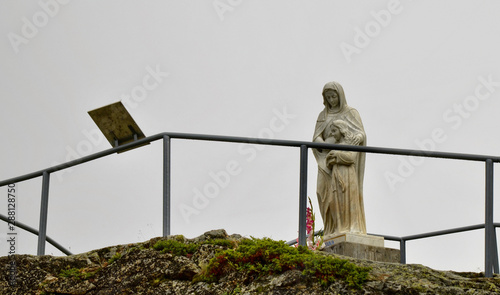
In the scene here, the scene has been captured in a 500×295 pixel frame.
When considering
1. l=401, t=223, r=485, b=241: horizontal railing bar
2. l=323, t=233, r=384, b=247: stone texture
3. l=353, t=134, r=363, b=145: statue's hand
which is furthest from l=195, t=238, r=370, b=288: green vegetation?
l=353, t=134, r=363, b=145: statue's hand

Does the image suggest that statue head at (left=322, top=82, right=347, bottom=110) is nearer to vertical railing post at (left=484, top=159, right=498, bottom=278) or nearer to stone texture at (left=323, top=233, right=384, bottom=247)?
stone texture at (left=323, top=233, right=384, bottom=247)


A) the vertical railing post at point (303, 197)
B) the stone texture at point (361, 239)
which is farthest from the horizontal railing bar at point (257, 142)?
the stone texture at point (361, 239)

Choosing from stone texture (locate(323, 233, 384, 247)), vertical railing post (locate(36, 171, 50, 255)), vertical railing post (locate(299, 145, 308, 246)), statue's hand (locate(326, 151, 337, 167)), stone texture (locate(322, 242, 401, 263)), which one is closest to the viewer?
vertical railing post (locate(299, 145, 308, 246))

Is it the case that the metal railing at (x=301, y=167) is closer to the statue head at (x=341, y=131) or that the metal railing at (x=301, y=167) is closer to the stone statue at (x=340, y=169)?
the stone statue at (x=340, y=169)

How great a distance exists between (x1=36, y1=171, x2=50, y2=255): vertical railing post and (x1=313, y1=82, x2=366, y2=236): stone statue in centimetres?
418

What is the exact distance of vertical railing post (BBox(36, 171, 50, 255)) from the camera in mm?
10125

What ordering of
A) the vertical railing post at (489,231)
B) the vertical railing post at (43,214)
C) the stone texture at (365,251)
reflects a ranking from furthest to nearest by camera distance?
the stone texture at (365,251), the vertical railing post at (43,214), the vertical railing post at (489,231)

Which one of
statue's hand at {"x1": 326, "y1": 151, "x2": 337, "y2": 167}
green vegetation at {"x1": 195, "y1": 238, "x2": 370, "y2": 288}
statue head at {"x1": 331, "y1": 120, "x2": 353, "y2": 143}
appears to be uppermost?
statue head at {"x1": 331, "y1": 120, "x2": 353, "y2": 143}

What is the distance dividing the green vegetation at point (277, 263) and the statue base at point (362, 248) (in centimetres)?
290

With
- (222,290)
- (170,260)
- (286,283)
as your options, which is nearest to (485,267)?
(286,283)

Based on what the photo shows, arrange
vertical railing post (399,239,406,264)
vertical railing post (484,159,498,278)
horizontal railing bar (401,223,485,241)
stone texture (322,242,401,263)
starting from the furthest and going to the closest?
vertical railing post (399,239,406,264) < stone texture (322,242,401,263) < horizontal railing bar (401,223,485,241) < vertical railing post (484,159,498,278)

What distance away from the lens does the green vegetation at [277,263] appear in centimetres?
844

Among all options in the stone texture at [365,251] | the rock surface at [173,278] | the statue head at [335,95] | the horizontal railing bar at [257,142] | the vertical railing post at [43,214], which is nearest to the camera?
the rock surface at [173,278]

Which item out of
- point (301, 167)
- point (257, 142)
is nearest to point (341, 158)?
point (257, 142)
